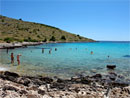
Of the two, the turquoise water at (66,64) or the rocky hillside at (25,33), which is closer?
the turquoise water at (66,64)

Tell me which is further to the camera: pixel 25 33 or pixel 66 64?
pixel 25 33

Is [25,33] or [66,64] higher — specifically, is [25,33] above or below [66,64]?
above

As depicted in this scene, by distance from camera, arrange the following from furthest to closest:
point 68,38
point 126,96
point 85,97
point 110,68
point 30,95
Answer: point 68,38, point 110,68, point 126,96, point 85,97, point 30,95

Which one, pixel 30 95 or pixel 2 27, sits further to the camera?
pixel 2 27

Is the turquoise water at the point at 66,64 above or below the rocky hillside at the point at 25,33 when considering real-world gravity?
below

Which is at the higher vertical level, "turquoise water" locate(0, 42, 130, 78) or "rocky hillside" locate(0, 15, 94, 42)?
"rocky hillside" locate(0, 15, 94, 42)

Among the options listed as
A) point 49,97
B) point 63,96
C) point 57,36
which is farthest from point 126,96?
point 57,36

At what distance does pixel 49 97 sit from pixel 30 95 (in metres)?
1.11

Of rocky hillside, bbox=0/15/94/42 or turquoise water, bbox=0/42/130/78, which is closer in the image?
turquoise water, bbox=0/42/130/78

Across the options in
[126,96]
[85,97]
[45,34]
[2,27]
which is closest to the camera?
[85,97]

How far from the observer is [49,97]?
8359mm

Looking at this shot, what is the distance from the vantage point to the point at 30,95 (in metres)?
7.95

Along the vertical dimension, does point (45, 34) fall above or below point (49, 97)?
above

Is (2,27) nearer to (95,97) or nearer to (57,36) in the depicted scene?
(57,36)
